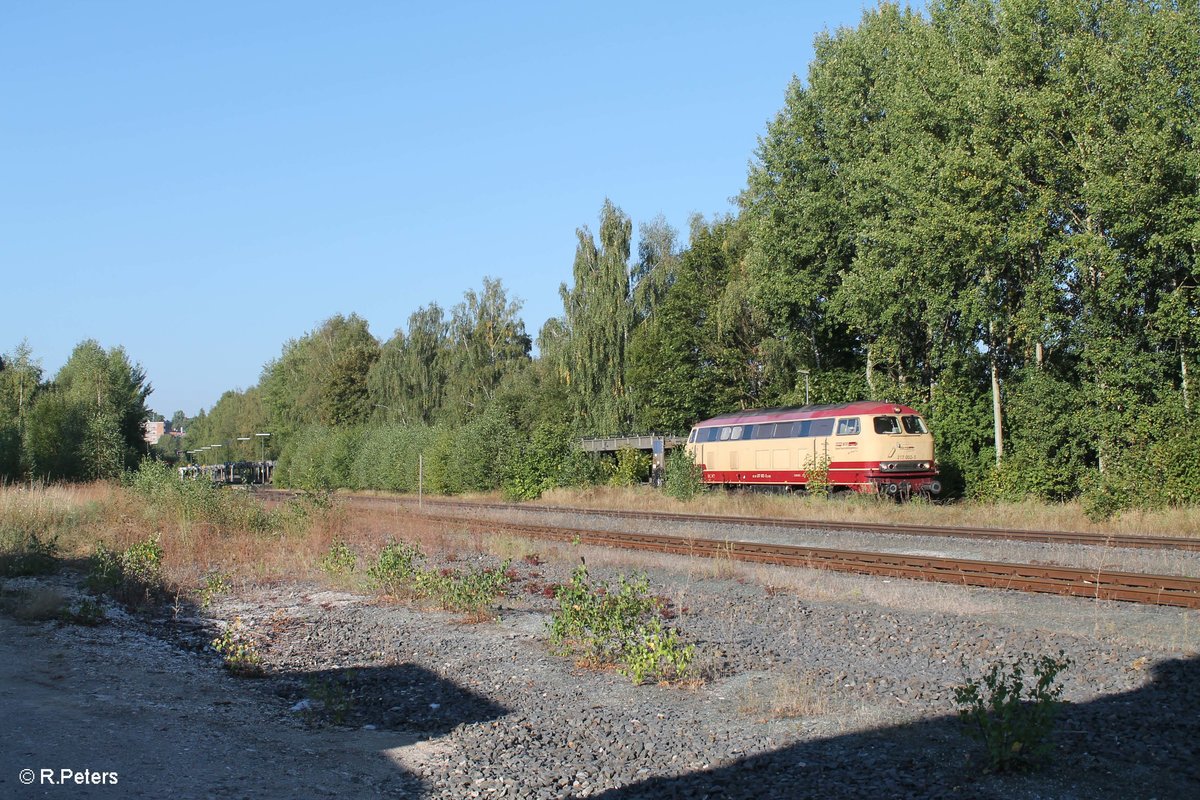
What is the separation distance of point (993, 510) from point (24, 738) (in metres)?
23.0

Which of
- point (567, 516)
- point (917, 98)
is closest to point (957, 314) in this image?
point (917, 98)

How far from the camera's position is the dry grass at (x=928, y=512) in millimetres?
20875

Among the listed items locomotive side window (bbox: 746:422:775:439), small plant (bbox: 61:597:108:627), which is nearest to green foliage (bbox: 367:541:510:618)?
small plant (bbox: 61:597:108:627)

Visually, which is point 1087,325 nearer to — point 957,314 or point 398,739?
point 957,314

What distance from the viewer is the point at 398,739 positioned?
7.51 metres

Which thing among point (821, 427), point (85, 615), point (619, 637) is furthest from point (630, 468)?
point (619, 637)

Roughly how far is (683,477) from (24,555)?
68.3ft

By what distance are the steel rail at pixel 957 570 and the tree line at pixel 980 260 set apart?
977 cm

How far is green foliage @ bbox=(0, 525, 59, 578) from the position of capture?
664 inches

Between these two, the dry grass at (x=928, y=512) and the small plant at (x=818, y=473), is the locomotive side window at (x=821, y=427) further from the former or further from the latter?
the dry grass at (x=928, y=512)

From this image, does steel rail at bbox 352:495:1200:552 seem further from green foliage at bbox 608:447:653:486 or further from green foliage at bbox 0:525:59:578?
green foliage at bbox 0:525:59:578

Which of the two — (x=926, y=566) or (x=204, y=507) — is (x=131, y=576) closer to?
(x=204, y=507)

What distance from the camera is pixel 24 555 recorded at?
17.5 m

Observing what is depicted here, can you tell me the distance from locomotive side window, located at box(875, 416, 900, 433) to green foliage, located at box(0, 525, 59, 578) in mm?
21349
